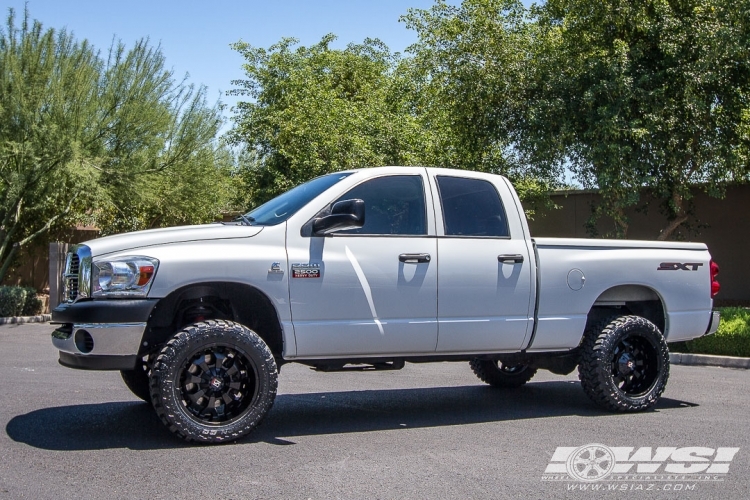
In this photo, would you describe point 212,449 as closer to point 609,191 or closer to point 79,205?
point 609,191

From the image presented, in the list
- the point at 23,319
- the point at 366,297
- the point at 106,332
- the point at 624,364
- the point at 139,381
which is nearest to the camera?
the point at 106,332

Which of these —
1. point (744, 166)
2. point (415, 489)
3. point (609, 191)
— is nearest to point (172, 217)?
point (609, 191)

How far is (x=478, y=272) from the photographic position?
24.4ft

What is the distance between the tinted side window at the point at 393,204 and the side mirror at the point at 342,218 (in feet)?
1.10

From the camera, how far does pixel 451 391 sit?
951 cm

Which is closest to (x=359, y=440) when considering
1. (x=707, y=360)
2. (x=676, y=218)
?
(x=707, y=360)

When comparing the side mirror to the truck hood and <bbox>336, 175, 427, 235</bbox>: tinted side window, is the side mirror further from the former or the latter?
the truck hood

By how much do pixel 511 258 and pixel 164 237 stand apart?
2.89 metres

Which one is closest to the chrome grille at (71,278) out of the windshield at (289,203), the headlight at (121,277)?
the headlight at (121,277)

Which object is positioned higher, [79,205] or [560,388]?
[79,205]

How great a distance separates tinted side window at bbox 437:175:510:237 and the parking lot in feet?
5.39

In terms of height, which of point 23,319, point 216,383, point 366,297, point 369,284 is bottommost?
point 23,319

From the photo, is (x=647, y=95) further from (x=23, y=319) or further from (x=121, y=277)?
(x=23, y=319)

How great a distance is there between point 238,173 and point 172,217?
23.3 ft
